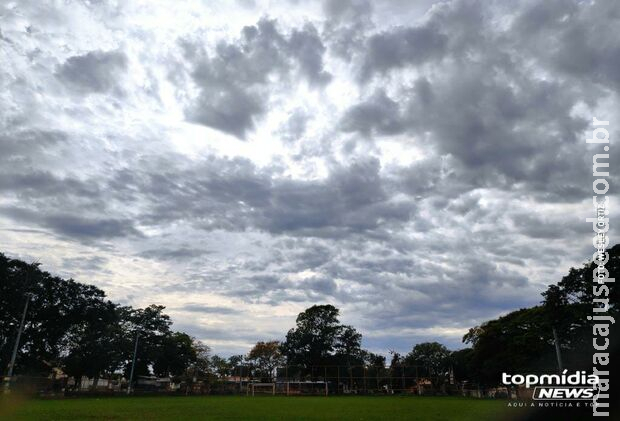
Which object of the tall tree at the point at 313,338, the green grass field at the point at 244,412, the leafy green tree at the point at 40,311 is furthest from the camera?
the tall tree at the point at 313,338

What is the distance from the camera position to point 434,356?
113188mm

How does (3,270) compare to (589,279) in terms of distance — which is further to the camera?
(3,270)

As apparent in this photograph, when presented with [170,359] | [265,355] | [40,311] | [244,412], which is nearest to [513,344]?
[244,412]

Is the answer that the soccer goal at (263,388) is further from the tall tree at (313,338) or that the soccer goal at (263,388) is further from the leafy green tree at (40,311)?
the leafy green tree at (40,311)

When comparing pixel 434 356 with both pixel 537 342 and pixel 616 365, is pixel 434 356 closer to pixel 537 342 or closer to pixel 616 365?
pixel 537 342

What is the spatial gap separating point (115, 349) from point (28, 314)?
15.7 metres

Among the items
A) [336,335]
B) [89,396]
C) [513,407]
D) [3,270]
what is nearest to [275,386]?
[336,335]

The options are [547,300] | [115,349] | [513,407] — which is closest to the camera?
[513,407]

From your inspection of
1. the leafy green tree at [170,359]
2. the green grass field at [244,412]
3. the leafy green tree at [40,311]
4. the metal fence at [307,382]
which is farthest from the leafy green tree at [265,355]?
the green grass field at [244,412]

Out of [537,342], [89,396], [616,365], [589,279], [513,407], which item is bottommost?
[89,396]

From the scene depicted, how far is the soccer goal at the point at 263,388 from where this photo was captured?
6912 cm

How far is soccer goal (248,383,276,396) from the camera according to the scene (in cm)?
6912

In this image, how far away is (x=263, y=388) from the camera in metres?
71.8

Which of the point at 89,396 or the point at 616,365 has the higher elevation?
Answer: the point at 616,365
